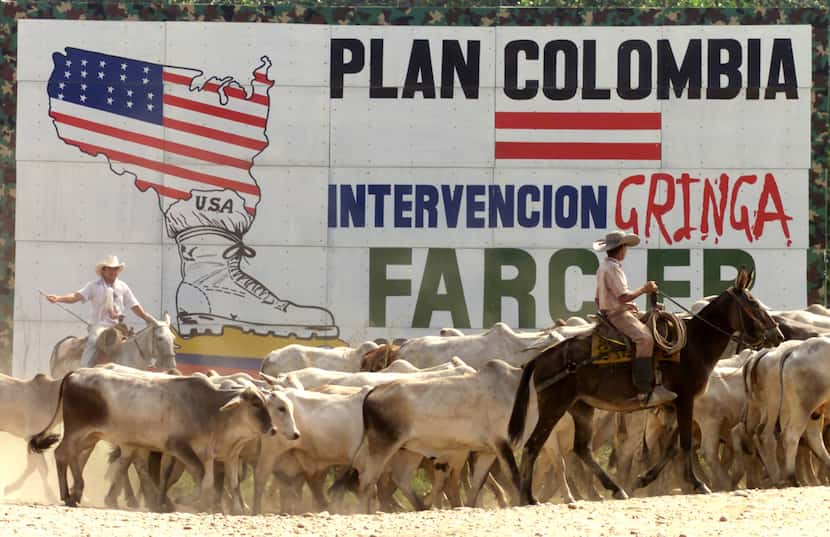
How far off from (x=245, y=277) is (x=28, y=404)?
5.02 m

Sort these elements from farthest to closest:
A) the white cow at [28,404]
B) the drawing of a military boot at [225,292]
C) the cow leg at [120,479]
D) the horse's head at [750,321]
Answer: the drawing of a military boot at [225,292], the white cow at [28,404], the cow leg at [120,479], the horse's head at [750,321]

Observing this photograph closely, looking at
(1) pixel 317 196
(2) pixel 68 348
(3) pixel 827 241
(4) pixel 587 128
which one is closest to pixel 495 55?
(4) pixel 587 128

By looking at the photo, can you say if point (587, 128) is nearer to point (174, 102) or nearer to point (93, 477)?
point (174, 102)

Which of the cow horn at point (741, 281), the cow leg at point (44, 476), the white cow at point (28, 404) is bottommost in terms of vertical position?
the cow leg at point (44, 476)

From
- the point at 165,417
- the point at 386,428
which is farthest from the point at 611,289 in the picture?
the point at 165,417

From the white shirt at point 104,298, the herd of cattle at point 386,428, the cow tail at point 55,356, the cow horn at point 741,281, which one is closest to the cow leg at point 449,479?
the herd of cattle at point 386,428

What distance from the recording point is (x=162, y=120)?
22.8 m

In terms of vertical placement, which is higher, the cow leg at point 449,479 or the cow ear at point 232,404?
the cow ear at point 232,404

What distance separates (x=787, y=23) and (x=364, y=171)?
584cm

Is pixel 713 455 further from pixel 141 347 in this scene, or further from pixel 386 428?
pixel 141 347

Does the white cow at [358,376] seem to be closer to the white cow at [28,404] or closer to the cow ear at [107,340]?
the cow ear at [107,340]

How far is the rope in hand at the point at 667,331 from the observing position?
16.0m

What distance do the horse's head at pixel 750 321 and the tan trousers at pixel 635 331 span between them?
1.11 metres

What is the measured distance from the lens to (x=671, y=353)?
16.1 metres
